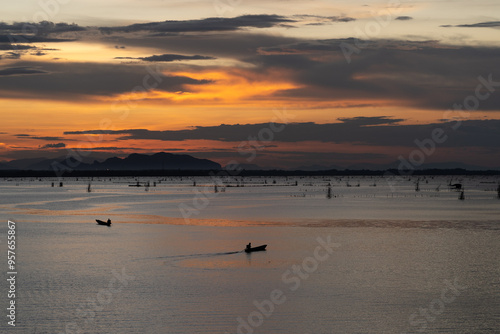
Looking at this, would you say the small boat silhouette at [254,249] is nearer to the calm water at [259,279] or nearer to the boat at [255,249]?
the boat at [255,249]

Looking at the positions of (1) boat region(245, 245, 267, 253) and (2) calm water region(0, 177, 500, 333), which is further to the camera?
(1) boat region(245, 245, 267, 253)

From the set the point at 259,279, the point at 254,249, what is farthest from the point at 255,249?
the point at 259,279

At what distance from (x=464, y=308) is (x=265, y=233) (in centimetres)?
2205

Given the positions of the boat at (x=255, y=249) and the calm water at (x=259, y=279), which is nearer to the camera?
the calm water at (x=259, y=279)

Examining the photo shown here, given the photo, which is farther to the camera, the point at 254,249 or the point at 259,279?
the point at 254,249

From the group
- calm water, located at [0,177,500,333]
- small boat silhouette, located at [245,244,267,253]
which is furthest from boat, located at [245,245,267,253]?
calm water, located at [0,177,500,333]

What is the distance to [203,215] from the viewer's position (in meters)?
57.9

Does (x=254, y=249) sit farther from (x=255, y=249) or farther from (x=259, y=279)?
(x=259, y=279)

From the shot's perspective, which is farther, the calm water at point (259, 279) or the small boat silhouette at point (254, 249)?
the small boat silhouette at point (254, 249)

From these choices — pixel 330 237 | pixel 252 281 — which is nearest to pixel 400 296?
pixel 252 281

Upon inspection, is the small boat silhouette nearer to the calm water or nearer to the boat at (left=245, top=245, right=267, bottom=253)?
the boat at (left=245, top=245, right=267, bottom=253)

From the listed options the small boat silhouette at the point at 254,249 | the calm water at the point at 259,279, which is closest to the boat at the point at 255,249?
the small boat silhouette at the point at 254,249

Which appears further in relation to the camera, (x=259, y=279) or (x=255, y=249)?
(x=255, y=249)

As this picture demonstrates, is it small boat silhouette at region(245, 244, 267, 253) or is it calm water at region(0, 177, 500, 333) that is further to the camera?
small boat silhouette at region(245, 244, 267, 253)
